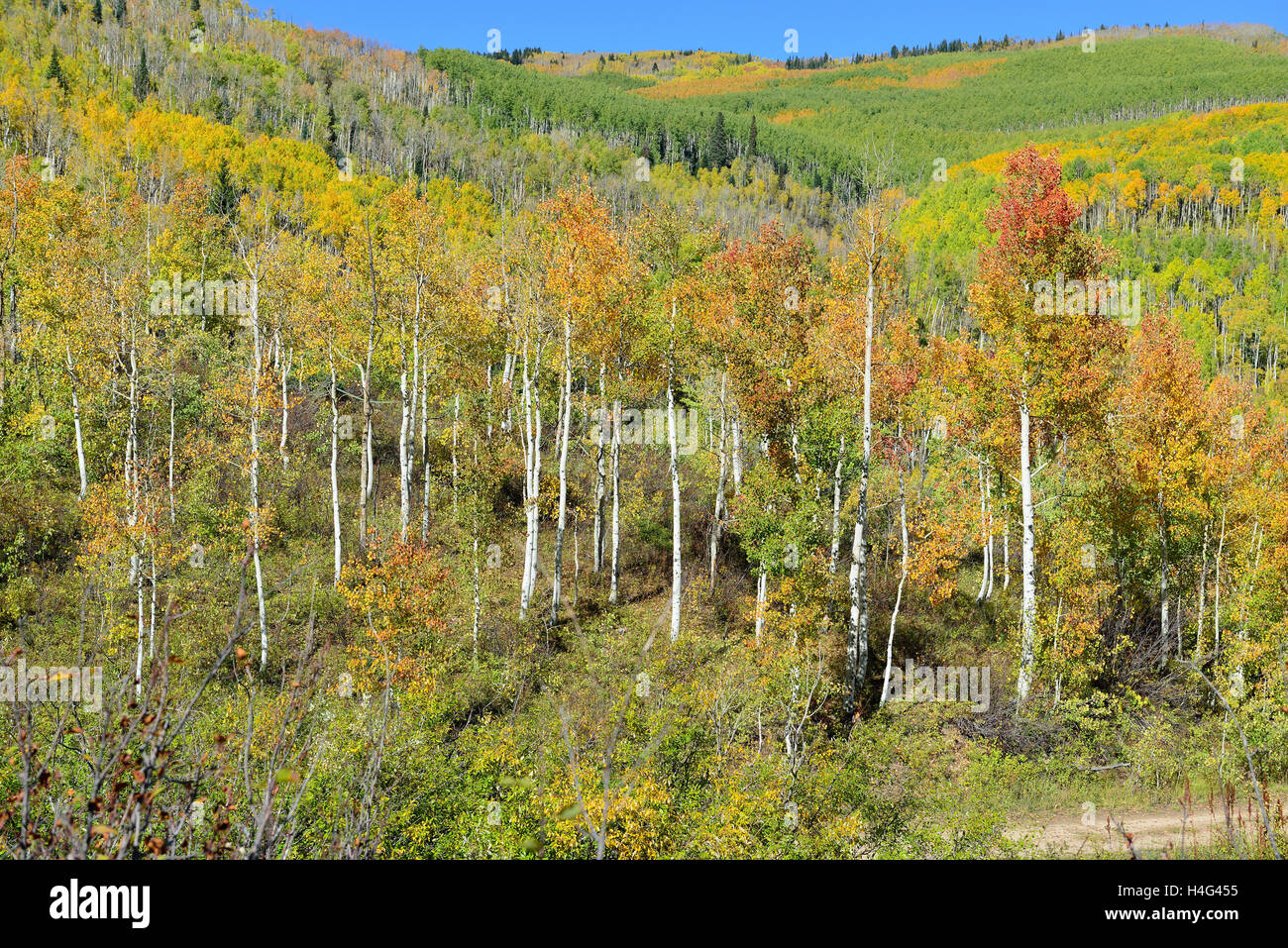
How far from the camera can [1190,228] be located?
126500mm

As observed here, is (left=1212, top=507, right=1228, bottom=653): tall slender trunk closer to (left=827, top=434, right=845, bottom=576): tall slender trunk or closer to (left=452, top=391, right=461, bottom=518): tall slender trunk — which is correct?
(left=827, top=434, right=845, bottom=576): tall slender trunk

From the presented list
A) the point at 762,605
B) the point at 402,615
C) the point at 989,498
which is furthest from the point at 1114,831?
the point at 402,615

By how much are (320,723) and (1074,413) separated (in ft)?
60.6

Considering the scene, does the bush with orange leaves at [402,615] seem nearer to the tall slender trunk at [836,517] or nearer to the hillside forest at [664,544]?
the hillside forest at [664,544]

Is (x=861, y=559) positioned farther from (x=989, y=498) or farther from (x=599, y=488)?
(x=599, y=488)

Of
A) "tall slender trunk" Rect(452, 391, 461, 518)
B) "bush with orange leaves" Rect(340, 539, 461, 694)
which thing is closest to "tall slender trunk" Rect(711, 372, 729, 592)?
"tall slender trunk" Rect(452, 391, 461, 518)

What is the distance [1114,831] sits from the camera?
508 inches

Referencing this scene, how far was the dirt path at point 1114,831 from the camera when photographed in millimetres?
12180

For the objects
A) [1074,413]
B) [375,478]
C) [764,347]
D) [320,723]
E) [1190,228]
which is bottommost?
[320,723]

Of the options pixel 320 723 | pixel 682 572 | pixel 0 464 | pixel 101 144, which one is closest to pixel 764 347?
pixel 682 572

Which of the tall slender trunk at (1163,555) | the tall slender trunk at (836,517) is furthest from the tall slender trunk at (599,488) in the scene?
the tall slender trunk at (1163,555)

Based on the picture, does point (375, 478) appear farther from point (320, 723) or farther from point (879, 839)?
point (879, 839)
